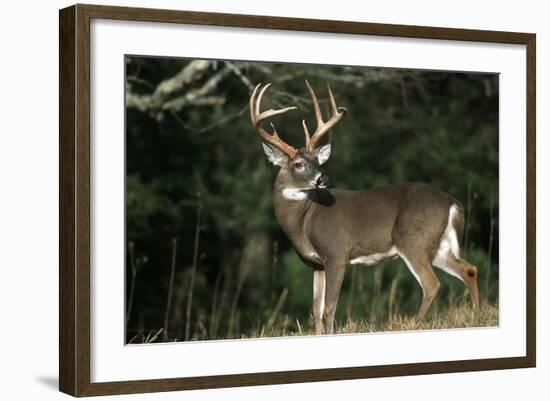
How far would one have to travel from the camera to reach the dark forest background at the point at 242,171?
12.8 metres

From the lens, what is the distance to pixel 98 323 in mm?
9406

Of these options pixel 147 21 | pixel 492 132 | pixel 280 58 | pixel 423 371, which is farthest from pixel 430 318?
pixel 147 21

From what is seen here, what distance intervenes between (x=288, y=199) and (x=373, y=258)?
0.74 m

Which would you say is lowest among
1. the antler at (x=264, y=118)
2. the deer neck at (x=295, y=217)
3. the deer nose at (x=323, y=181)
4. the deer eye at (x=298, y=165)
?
the deer neck at (x=295, y=217)

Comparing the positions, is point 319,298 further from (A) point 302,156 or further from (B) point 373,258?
(A) point 302,156

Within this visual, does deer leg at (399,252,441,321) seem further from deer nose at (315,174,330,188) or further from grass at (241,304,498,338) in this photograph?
deer nose at (315,174,330,188)

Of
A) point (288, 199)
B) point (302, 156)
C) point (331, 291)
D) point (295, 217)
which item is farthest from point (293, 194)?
point (331, 291)

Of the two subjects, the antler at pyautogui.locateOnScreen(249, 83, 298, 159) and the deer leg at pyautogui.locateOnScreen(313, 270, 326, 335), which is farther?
the deer leg at pyautogui.locateOnScreen(313, 270, 326, 335)

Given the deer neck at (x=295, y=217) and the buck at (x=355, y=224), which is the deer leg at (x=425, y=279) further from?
the deer neck at (x=295, y=217)

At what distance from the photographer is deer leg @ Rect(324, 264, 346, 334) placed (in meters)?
10.6

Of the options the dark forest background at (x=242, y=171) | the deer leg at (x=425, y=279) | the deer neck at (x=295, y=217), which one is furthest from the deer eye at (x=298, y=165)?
the dark forest background at (x=242, y=171)

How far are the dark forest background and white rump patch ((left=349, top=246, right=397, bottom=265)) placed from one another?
4.79 ft

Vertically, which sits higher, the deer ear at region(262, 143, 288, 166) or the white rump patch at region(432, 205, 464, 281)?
the deer ear at region(262, 143, 288, 166)

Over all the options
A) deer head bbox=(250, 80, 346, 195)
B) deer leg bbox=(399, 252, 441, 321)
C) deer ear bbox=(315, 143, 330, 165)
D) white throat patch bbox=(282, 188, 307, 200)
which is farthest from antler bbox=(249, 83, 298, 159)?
deer leg bbox=(399, 252, 441, 321)
